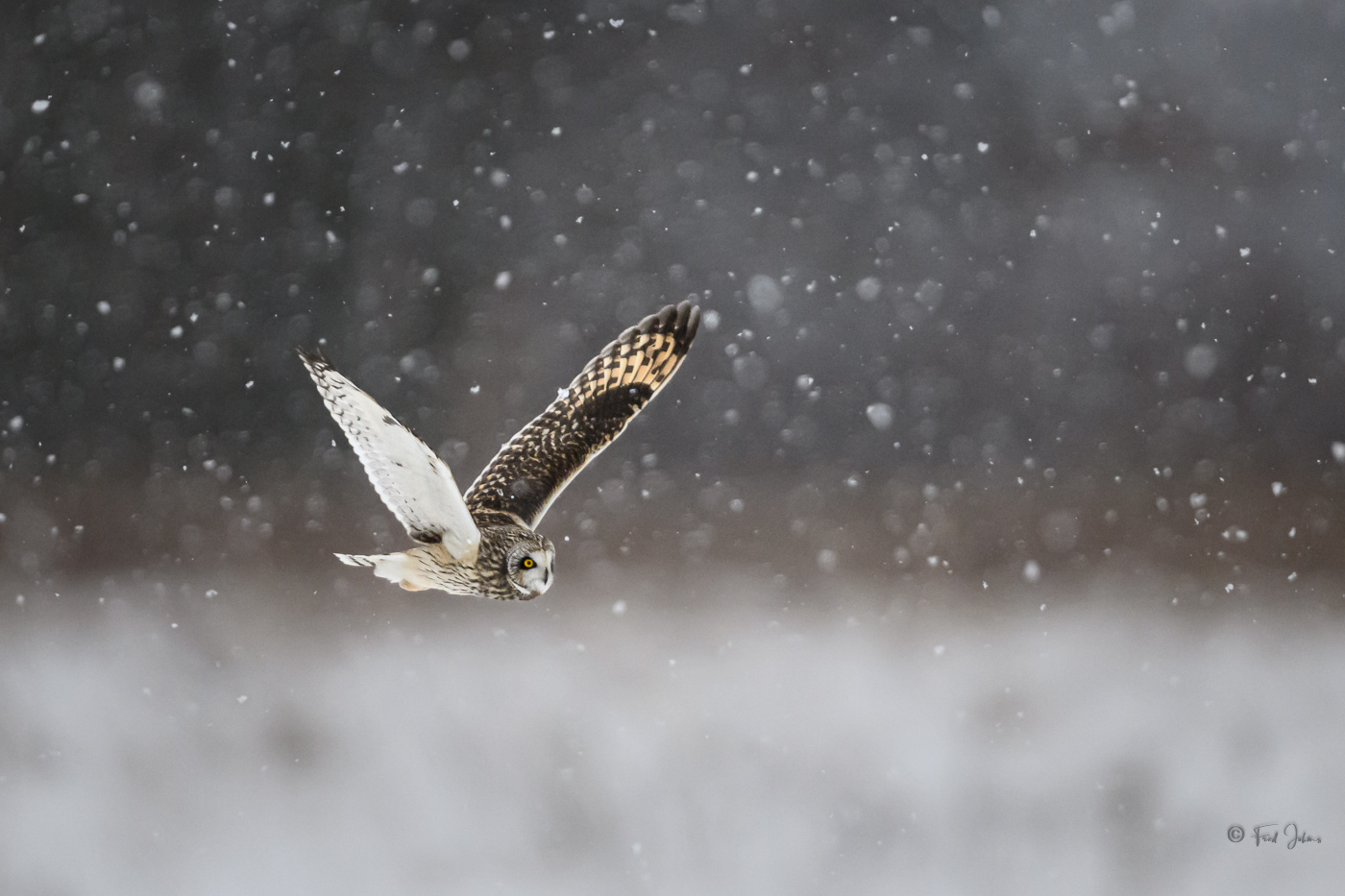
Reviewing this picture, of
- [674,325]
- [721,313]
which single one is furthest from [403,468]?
[721,313]

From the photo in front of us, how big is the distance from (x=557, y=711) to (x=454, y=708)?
0.95 ft

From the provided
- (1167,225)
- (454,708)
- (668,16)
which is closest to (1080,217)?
(1167,225)

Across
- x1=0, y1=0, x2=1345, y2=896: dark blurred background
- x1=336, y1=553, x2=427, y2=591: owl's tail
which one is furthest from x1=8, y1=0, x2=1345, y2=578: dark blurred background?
x1=336, y1=553, x2=427, y2=591: owl's tail

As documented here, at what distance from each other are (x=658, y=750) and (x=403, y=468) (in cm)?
215

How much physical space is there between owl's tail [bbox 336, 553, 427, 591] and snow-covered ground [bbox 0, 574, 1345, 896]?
1.62 metres

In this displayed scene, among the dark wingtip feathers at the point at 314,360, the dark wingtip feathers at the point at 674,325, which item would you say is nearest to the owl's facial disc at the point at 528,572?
the dark wingtip feathers at the point at 314,360

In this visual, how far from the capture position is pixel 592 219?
91.2 inches

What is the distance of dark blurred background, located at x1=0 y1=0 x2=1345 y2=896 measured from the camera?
7.52ft

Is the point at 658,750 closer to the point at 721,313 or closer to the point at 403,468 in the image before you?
the point at 721,313

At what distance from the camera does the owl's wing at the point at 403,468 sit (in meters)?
0.80

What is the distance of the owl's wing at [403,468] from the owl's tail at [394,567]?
3 cm

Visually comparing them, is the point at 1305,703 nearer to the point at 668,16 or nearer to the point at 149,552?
the point at 668,16
